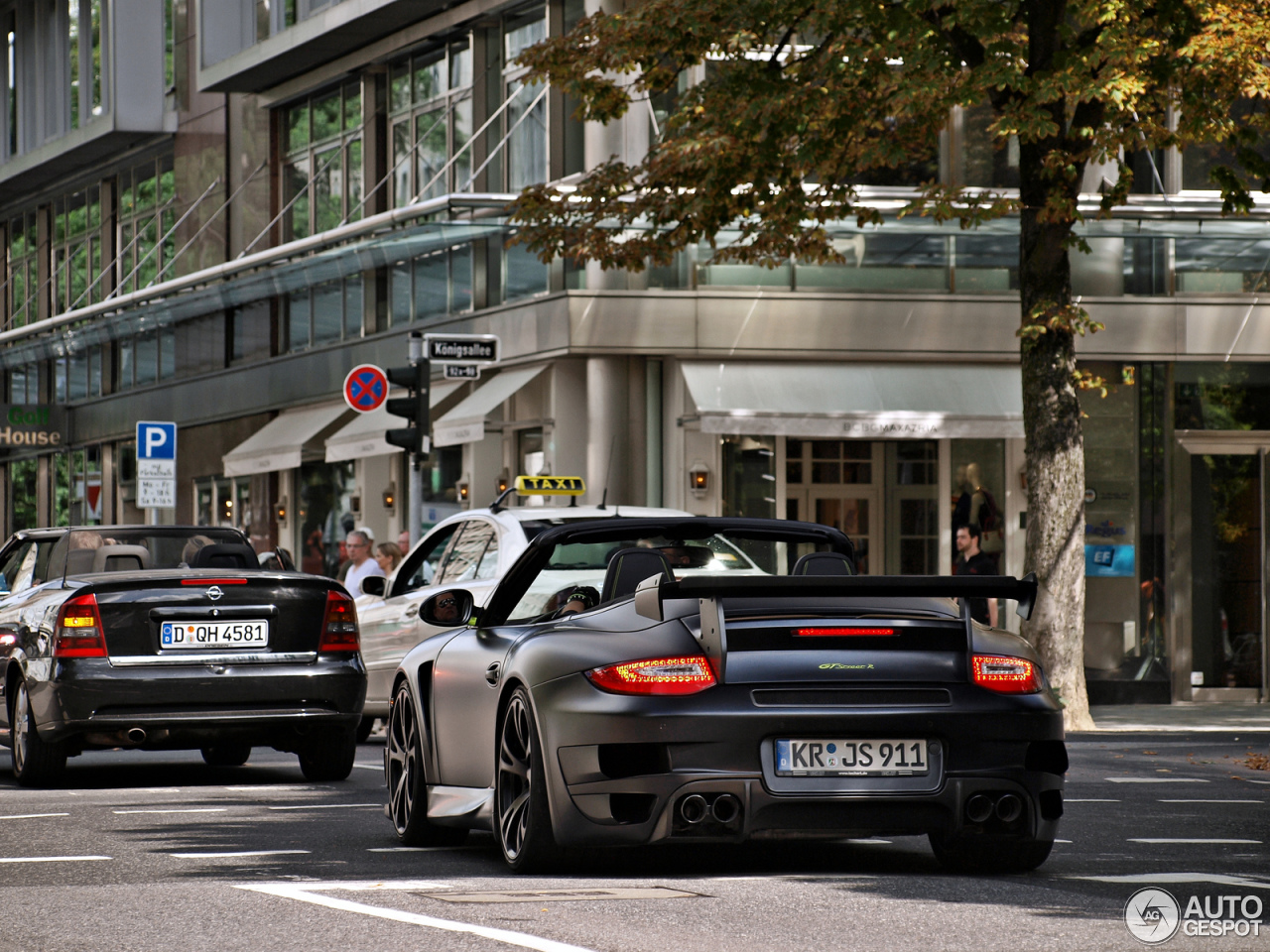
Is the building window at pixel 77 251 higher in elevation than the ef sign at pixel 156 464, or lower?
higher

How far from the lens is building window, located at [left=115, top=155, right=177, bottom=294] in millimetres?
38875

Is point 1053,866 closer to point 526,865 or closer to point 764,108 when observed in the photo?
point 526,865

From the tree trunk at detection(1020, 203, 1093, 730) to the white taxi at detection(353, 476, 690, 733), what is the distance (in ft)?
16.6

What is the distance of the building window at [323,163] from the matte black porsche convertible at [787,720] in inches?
976

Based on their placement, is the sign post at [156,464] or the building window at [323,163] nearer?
the sign post at [156,464]

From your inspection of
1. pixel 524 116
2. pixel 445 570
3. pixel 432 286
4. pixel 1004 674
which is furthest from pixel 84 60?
pixel 1004 674

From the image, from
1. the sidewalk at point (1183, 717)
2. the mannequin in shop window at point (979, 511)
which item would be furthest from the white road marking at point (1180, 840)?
the mannequin in shop window at point (979, 511)

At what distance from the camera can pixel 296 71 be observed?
33438 mm

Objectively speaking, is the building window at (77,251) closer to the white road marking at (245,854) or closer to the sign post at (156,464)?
the sign post at (156,464)

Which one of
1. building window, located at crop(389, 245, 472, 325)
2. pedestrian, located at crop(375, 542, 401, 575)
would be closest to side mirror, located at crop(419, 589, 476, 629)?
pedestrian, located at crop(375, 542, 401, 575)

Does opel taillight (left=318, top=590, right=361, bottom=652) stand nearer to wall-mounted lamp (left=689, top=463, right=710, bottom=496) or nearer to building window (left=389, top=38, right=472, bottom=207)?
wall-mounted lamp (left=689, top=463, right=710, bottom=496)

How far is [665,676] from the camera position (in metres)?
7.20

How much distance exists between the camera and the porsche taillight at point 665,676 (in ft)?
23.6

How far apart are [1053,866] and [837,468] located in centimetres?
1757
